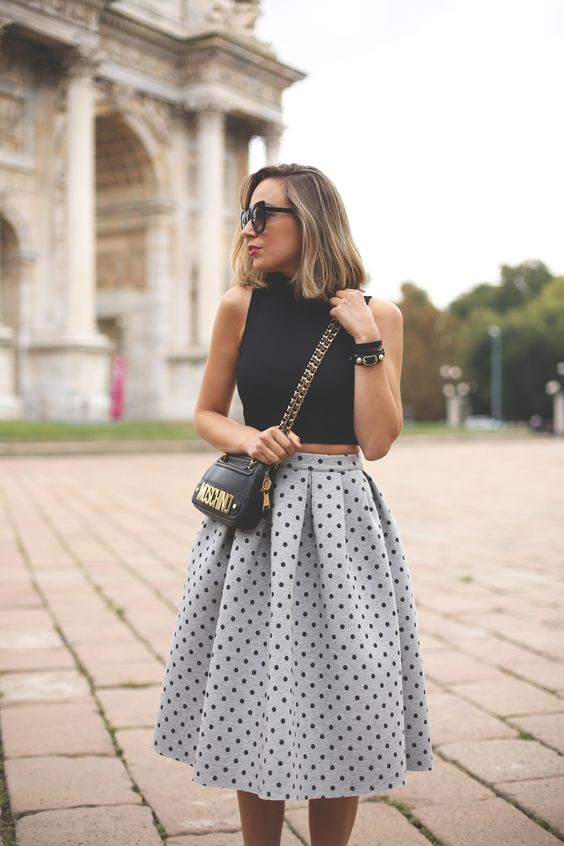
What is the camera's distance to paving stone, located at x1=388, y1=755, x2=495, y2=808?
129 inches

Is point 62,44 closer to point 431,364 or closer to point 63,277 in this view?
point 63,277

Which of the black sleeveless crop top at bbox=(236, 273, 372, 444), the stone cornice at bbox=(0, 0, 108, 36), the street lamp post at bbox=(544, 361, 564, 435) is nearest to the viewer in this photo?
the black sleeveless crop top at bbox=(236, 273, 372, 444)

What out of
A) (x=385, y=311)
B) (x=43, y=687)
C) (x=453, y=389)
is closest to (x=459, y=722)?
(x=43, y=687)

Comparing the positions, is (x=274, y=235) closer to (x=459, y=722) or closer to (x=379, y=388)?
(x=379, y=388)

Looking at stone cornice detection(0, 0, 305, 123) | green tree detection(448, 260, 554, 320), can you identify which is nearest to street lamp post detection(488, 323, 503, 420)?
green tree detection(448, 260, 554, 320)

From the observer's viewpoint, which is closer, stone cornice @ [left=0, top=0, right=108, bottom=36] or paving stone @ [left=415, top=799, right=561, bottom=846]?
paving stone @ [left=415, top=799, right=561, bottom=846]

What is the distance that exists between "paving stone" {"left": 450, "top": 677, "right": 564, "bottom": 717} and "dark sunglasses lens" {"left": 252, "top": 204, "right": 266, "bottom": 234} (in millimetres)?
2428

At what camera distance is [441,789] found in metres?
3.37

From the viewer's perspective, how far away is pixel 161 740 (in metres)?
2.60

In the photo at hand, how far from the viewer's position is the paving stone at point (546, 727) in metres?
3.80

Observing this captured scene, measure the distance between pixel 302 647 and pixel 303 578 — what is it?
0.16 meters

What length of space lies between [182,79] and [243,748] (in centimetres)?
3316

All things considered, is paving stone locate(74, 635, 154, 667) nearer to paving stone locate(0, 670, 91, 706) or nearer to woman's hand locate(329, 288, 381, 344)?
paving stone locate(0, 670, 91, 706)

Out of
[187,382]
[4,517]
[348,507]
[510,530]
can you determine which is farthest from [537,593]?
[187,382]
